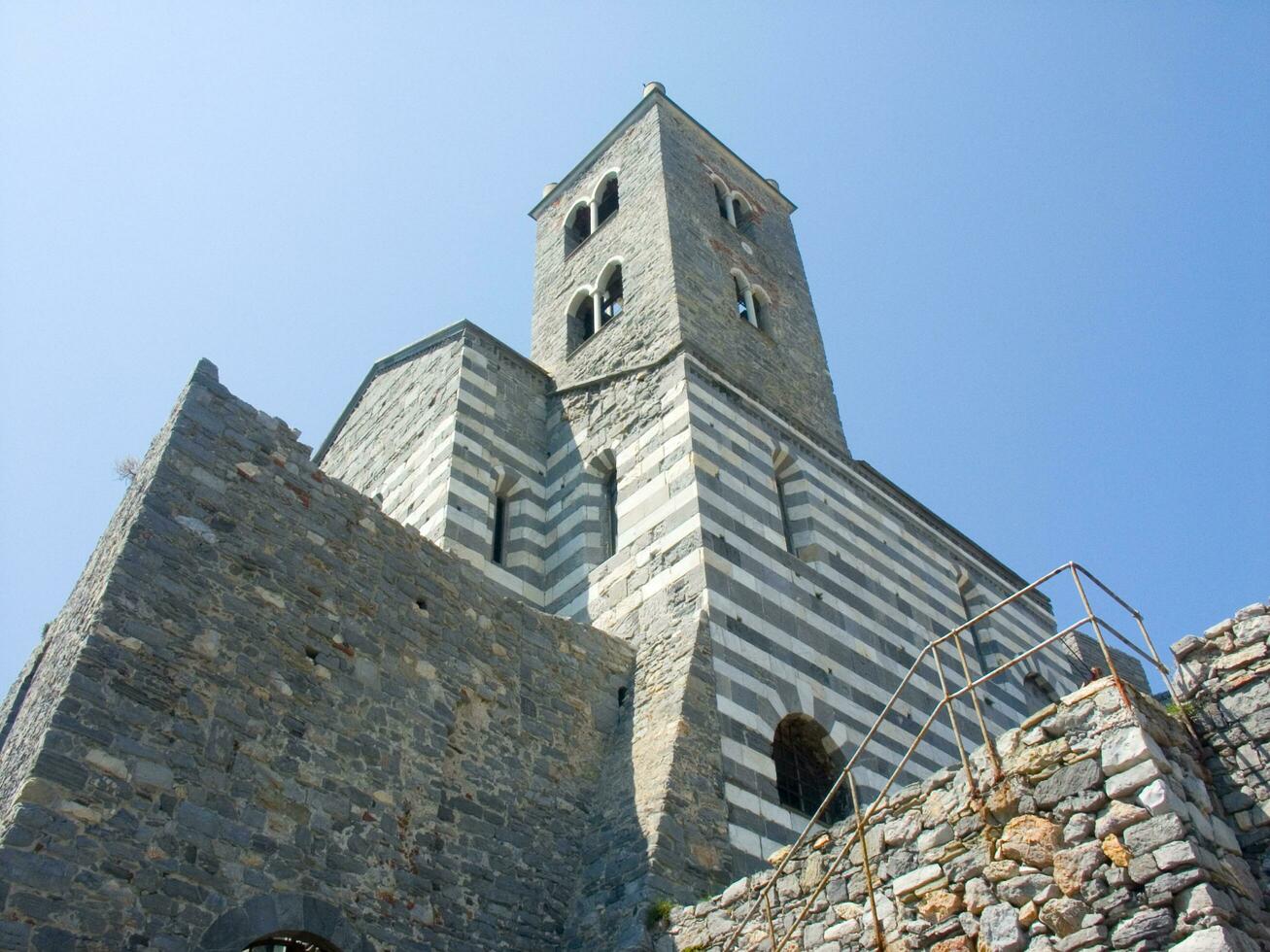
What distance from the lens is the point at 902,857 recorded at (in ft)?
25.4

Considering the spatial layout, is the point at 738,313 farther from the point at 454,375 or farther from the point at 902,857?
Result: the point at 902,857

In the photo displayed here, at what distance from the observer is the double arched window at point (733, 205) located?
2195 centimetres

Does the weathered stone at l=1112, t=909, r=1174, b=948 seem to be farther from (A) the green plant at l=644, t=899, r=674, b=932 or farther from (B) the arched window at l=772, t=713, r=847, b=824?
(B) the arched window at l=772, t=713, r=847, b=824

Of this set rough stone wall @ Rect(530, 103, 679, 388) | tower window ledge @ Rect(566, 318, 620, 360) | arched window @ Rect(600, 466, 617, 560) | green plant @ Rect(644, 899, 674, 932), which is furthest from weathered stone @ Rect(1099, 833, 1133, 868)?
tower window ledge @ Rect(566, 318, 620, 360)

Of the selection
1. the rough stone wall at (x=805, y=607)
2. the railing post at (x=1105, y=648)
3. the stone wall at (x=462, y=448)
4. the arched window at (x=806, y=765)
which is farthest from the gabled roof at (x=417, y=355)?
the railing post at (x=1105, y=648)

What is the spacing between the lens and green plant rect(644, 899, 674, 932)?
9422mm

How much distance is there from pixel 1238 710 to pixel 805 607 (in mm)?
6641

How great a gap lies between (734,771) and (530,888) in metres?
2.28

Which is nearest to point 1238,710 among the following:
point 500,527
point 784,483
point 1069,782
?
point 1069,782

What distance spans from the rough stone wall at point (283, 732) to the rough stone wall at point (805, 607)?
1.36m

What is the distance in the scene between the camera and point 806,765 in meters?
12.3

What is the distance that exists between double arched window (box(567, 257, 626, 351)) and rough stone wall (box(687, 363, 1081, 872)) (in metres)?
4.05

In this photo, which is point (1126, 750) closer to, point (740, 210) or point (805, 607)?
point (805, 607)

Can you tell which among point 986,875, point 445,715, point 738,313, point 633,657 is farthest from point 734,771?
point 738,313
